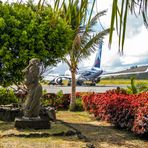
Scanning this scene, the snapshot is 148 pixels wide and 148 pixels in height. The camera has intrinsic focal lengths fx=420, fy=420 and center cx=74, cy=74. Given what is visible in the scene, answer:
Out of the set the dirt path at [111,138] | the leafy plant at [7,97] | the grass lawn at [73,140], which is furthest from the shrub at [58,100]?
the grass lawn at [73,140]

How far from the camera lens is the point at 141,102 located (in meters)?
10.8

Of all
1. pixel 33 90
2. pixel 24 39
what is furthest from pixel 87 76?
pixel 33 90

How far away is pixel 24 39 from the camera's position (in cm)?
1296

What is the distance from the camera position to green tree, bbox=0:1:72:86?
42.5ft

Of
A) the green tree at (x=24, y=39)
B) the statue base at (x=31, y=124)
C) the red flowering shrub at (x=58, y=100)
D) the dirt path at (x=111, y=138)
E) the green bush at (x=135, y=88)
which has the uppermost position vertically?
the green tree at (x=24, y=39)

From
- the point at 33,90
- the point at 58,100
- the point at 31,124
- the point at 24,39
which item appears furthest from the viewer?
the point at 58,100

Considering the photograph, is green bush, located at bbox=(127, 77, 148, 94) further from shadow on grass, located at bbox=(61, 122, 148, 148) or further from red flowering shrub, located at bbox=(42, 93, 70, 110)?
shadow on grass, located at bbox=(61, 122, 148, 148)

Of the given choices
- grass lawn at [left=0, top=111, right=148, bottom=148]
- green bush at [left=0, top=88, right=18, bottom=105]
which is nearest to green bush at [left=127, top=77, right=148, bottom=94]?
green bush at [left=0, top=88, right=18, bottom=105]

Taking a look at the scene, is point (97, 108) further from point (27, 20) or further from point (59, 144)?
point (59, 144)

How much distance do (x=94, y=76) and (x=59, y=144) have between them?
4395 centimetres

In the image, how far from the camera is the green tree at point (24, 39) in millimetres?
12969

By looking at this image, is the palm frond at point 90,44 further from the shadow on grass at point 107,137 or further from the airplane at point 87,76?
the airplane at point 87,76

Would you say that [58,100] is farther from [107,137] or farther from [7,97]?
[107,137]

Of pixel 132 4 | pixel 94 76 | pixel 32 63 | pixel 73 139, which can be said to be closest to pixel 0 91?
pixel 32 63
